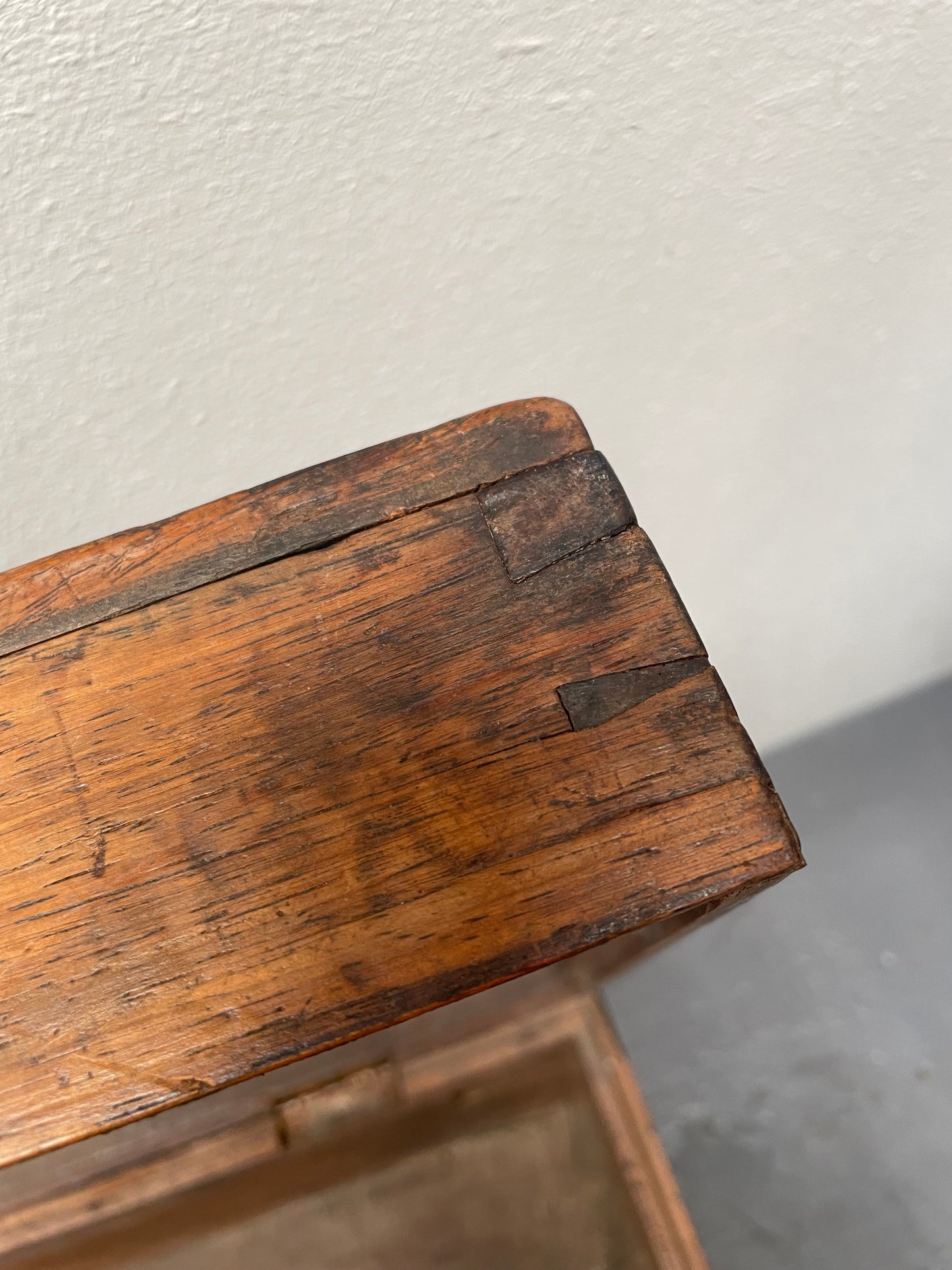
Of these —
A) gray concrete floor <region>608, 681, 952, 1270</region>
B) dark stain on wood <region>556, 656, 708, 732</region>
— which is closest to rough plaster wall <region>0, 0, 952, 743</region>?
dark stain on wood <region>556, 656, 708, 732</region>

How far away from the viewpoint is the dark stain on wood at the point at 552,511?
434 mm

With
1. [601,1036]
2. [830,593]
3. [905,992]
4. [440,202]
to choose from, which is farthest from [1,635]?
[905,992]

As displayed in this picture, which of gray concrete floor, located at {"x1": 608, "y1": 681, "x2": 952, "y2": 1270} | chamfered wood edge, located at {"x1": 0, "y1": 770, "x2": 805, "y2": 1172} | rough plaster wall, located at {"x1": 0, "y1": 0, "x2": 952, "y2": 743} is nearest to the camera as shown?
chamfered wood edge, located at {"x1": 0, "y1": 770, "x2": 805, "y2": 1172}

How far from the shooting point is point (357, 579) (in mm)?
434

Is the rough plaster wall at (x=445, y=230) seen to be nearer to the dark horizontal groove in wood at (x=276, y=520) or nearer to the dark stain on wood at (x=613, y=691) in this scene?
the dark horizontal groove in wood at (x=276, y=520)

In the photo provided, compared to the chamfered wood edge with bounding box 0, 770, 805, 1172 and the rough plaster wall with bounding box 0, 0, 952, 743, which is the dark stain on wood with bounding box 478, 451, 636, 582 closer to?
the chamfered wood edge with bounding box 0, 770, 805, 1172

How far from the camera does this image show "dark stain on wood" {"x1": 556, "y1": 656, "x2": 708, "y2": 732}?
405mm

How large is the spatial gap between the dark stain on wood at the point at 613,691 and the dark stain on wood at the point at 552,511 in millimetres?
64

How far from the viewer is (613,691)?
407mm

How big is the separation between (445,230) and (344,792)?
1.57ft

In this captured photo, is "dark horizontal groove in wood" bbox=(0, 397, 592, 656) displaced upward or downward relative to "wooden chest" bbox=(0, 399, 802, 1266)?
upward

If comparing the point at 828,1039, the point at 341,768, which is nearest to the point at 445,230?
the point at 341,768

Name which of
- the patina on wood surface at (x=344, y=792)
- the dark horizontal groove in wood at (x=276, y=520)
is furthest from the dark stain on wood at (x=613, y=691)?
the dark horizontal groove in wood at (x=276, y=520)

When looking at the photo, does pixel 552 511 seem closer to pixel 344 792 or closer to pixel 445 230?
pixel 344 792
